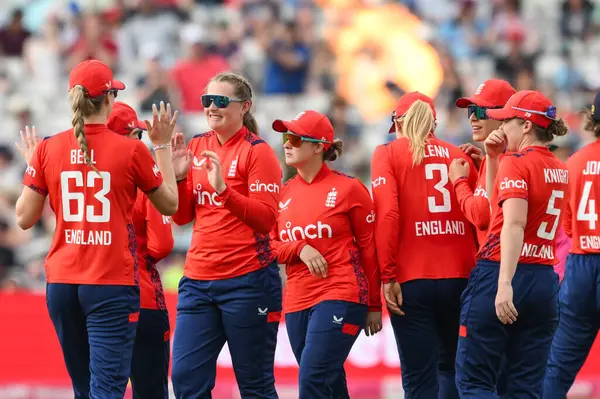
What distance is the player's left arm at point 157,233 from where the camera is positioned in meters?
8.27

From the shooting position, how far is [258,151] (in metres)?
7.87

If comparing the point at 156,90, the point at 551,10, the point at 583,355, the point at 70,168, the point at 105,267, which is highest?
the point at 551,10

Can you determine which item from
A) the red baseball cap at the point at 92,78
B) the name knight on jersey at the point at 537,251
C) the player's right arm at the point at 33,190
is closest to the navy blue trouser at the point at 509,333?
the name knight on jersey at the point at 537,251

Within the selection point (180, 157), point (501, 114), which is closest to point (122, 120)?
point (180, 157)

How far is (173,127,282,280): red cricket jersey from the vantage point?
25.6 feet

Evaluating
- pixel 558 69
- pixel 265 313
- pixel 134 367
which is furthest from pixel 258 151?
pixel 558 69

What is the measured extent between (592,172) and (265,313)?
109 inches

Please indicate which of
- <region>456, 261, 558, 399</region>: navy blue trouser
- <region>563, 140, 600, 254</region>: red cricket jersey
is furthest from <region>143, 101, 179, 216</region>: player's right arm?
<region>563, 140, 600, 254</region>: red cricket jersey

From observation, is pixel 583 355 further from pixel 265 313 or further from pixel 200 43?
pixel 200 43

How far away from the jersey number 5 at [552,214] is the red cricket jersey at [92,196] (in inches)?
95.8

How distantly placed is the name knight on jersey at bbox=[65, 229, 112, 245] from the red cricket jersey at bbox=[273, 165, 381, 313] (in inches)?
55.4

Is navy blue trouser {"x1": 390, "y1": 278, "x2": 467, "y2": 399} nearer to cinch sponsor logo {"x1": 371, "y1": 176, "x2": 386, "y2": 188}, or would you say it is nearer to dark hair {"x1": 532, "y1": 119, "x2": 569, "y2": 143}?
cinch sponsor logo {"x1": 371, "y1": 176, "x2": 386, "y2": 188}

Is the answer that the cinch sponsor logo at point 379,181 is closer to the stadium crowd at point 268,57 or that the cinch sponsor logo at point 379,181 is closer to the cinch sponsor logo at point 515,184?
the cinch sponsor logo at point 515,184

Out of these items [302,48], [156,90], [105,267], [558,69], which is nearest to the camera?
[105,267]
